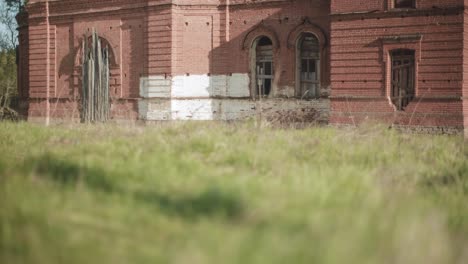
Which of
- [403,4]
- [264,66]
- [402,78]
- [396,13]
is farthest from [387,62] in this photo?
[264,66]

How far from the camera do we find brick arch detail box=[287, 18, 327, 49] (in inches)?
703

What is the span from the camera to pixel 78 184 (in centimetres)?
382

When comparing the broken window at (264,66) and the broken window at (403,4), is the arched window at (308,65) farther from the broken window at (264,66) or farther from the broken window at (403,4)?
the broken window at (403,4)

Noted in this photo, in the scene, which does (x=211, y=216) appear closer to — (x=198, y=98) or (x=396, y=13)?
(x=396, y=13)

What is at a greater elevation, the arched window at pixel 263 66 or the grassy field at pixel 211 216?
the arched window at pixel 263 66

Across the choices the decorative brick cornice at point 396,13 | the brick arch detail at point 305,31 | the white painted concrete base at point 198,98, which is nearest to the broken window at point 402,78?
the decorative brick cornice at point 396,13

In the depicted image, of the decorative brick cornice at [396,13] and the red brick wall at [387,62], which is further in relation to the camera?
the red brick wall at [387,62]

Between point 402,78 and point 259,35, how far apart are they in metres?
5.65

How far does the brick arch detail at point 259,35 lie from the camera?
739 inches

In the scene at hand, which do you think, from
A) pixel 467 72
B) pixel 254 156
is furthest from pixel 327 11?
pixel 254 156

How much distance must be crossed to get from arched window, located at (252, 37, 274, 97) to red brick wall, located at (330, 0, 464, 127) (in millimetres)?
3364

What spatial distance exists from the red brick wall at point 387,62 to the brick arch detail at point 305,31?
1.43 m

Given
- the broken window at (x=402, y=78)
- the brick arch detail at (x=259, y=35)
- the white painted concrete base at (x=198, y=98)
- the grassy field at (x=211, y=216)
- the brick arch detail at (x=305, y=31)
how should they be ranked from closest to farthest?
the grassy field at (x=211, y=216)
the broken window at (x=402, y=78)
the brick arch detail at (x=305, y=31)
the brick arch detail at (x=259, y=35)
the white painted concrete base at (x=198, y=98)

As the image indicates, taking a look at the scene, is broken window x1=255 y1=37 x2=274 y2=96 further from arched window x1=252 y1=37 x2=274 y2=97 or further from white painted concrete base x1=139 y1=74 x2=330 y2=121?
white painted concrete base x1=139 y1=74 x2=330 y2=121
